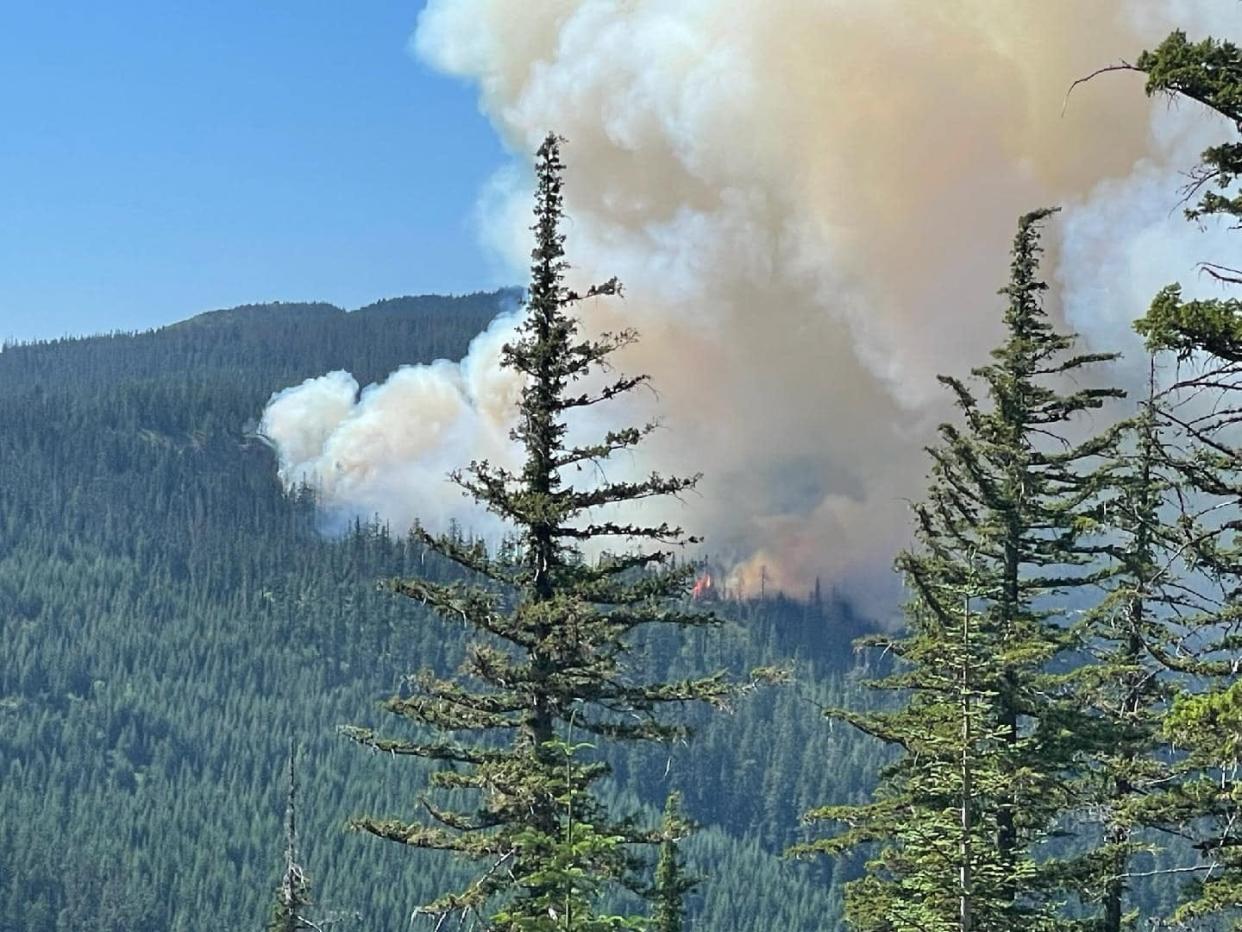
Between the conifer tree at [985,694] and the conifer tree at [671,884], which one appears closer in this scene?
the conifer tree at [985,694]

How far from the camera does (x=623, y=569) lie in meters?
23.1

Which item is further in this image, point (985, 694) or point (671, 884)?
point (671, 884)

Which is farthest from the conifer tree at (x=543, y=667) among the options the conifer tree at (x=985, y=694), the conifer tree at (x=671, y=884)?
the conifer tree at (x=671, y=884)

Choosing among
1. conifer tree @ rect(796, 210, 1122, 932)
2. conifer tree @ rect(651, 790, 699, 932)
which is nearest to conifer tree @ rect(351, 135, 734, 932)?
conifer tree @ rect(796, 210, 1122, 932)

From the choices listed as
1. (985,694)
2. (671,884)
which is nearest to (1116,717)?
(985,694)

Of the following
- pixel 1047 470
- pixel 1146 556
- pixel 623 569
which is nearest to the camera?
pixel 623 569

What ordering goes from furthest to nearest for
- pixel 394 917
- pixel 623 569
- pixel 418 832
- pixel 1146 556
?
pixel 394 917
pixel 1146 556
pixel 623 569
pixel 418 832

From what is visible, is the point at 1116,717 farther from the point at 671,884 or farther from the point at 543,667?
the point at 671,884

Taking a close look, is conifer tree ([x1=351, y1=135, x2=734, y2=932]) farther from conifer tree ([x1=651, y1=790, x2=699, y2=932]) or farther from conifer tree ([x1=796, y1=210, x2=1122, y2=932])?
conifer tree ([x1=651, y1=790, x2=699, y2=932])

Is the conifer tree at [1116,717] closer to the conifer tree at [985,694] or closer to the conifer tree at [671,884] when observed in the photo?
the conifer tree at [985,694]

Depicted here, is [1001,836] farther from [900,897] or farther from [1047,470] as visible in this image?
[1047,470]

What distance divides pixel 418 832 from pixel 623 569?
5.35 metres

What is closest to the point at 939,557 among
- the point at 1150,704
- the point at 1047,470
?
the point at 1047,470

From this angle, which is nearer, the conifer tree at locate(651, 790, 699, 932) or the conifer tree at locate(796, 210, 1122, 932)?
the conifer tree at locate(796, 210, 1122, 932)
